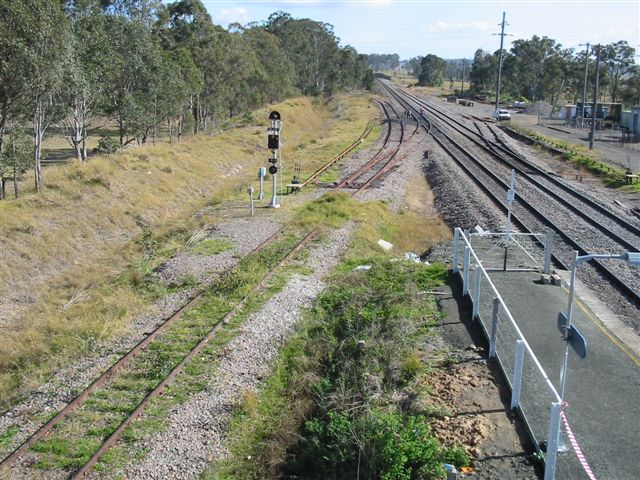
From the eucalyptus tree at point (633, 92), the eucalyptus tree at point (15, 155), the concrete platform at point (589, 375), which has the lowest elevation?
the concrete platform at point (589, 375)

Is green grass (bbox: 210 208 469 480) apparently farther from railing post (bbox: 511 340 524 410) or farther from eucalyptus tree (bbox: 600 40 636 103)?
eucalyptus tree (bbox: 600 40 636 103)

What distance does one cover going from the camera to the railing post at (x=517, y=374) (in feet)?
26.6

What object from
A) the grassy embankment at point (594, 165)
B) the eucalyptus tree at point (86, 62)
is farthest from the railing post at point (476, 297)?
the eucalyptus tree at point (86, 62)

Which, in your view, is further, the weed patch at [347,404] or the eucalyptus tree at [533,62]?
the eucalyptus tree at [533,62]

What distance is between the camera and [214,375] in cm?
1053

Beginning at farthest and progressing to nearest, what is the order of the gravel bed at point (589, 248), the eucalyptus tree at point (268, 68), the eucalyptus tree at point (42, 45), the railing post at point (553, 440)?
the eucalyptus tree at point (268, 68) → the eucalyptus tree at point (42, 45) → the gravel bed at point (589, 248) → the railing post at point (553, 440)

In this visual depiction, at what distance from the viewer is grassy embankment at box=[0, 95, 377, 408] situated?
1209 centimetres

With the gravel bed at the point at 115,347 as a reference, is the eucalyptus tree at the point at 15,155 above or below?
above

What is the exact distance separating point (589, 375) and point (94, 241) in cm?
1646

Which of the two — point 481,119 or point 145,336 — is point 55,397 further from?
point 481,119

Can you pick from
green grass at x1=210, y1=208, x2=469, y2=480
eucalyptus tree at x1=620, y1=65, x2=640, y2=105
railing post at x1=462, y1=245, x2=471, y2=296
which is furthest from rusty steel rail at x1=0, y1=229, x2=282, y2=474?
eucalyptus tree at x1=620, y1=65, x2=640, y2=105

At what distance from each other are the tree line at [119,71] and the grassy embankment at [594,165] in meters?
25.5

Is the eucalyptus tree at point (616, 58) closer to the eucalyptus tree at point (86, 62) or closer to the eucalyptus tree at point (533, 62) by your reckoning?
the eucalyptus tree at point (533, 62)

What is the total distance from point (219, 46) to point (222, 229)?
135 ft
